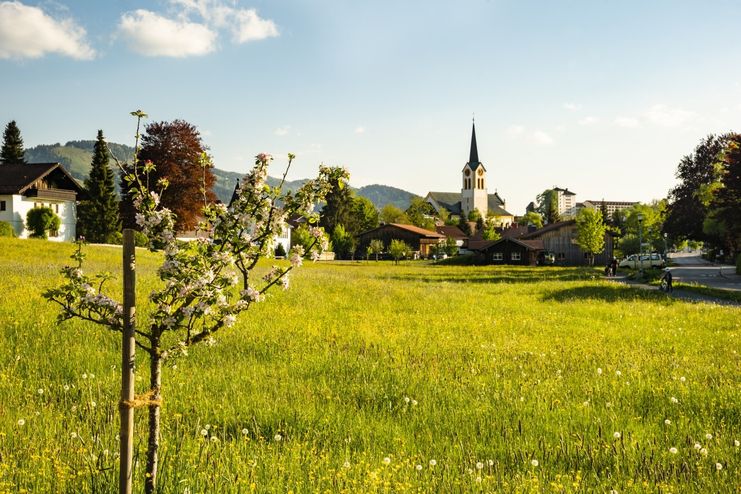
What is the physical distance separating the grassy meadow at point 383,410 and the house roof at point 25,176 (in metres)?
47.5

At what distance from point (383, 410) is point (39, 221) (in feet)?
185

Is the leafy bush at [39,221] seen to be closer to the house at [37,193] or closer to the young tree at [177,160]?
the house at [37,193]

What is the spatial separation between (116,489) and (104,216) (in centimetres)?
7596

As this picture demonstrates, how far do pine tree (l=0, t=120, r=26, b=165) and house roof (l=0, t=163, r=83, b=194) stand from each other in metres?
31.0

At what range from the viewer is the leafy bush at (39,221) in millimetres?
52428

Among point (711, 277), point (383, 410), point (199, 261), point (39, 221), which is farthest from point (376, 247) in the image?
point (199, 261)

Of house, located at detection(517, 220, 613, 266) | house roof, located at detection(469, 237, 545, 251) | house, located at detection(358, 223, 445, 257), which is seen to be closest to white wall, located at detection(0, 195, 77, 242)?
house, located at detection(358, 223, 445, 257)

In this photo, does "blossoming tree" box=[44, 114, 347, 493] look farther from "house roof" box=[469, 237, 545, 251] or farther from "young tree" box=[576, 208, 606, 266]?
"house roof" box=[469, 237, 545, 251]

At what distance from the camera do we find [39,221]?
52562 mm

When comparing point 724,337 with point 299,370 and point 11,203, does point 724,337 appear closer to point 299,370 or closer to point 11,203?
point 299,370

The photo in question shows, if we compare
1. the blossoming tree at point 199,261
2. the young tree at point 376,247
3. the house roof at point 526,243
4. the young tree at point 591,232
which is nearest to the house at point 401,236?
the young tree at point 376,247

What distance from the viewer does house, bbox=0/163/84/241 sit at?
52.8m

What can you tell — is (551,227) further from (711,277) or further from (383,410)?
(383,410)

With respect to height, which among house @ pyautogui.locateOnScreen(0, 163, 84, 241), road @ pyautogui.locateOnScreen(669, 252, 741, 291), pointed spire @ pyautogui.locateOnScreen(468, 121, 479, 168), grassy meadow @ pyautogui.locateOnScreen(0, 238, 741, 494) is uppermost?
pointed spire @ pyautogui.locateOnScreen(468, 121, 479, 168)
